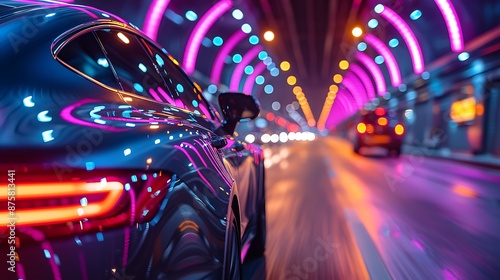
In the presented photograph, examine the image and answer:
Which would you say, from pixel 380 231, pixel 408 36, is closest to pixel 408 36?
pixel 408 36

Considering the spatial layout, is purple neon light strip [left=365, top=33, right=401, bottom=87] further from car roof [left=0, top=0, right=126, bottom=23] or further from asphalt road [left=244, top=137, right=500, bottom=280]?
car roof [left=0, top=0, right=126, bottom=23]

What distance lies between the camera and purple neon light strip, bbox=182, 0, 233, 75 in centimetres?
2184

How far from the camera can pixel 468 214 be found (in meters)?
7.49

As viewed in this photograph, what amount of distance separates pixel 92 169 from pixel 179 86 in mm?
1981

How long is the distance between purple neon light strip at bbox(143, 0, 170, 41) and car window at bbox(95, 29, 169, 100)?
44.9 feet

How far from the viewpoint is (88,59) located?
2088mm

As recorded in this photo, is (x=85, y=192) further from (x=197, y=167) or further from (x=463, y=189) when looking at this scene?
(x=463, y=189)

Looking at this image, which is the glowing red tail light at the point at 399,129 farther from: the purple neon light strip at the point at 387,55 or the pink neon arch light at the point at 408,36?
the purple neon light strip at the point at 387,55

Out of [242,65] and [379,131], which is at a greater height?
[242,65]

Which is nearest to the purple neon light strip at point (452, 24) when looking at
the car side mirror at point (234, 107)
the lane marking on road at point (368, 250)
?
the lane marking on road at point (368, 250)

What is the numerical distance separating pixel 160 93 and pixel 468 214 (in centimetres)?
608

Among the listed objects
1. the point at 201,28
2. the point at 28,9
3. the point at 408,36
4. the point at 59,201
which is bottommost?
the point at 59,201

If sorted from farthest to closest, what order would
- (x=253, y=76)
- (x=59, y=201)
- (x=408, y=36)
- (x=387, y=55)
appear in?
(x=253, y=76), (x=387, y=55), (x=408, y=36), (x=59, y=201)

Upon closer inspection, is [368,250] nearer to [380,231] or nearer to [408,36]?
[380,231]
